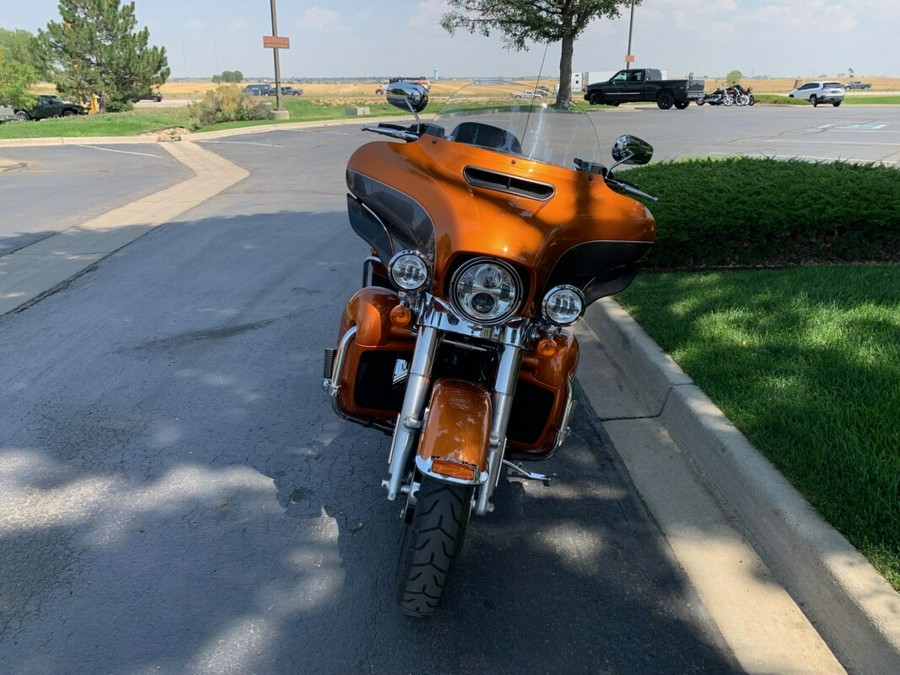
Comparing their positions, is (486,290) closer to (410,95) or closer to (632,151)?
(632,151)

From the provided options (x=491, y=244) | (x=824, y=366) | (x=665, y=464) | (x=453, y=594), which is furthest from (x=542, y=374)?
(x=824, y=366)

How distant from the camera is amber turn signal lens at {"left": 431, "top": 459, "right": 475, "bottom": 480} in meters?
2.41

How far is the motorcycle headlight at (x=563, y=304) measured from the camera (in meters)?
2.69

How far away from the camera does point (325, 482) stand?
11.6 ft

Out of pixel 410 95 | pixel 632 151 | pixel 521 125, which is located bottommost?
pixel 632 151

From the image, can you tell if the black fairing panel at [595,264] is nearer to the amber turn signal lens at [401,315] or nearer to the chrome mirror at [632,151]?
the chrome mirror at [632,151]

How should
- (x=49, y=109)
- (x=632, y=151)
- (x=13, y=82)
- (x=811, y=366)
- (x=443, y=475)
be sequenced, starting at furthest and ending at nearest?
(x=49, y=109)
(x=13, y=82)
(x=811, y=366)
(x=632, y=151)
(x=443, y=475)

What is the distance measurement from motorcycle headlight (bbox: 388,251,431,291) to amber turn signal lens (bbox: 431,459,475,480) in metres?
0.67

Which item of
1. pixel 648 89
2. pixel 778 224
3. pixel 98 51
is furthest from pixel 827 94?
pixel 98 51

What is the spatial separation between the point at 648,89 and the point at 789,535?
123 feet

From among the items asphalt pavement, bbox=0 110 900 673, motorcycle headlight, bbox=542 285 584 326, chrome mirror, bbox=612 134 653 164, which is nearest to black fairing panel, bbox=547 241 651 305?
motorcycle headlight, bbox=542 285 584 326

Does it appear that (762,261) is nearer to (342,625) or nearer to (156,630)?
(342,625)

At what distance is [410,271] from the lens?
266 cm

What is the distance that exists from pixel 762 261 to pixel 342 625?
5232 millimetres
